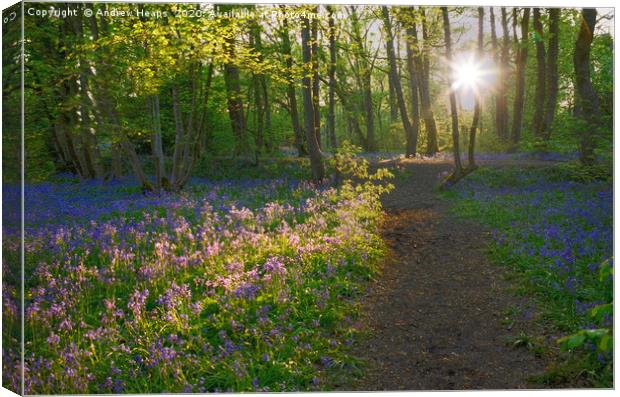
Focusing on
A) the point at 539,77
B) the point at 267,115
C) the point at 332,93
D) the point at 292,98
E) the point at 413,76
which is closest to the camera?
the point at 539,77

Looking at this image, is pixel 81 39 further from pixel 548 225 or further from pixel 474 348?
pixel 548 225

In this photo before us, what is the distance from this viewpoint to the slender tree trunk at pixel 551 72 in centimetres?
769

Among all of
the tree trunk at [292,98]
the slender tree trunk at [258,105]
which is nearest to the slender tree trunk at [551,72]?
the tree trunk at [292,98]

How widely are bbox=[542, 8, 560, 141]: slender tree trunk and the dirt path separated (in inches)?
72.3

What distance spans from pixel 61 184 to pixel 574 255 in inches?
282

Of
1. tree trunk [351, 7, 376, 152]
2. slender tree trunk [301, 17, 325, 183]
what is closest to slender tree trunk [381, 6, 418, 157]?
tree trunk [351, 7, 376, 152]

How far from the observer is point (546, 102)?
9328 millimetres

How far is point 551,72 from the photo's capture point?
10.1 meters

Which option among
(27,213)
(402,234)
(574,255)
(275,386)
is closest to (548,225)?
(574,255)

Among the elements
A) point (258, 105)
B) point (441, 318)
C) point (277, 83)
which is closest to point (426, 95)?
point (277, 83)

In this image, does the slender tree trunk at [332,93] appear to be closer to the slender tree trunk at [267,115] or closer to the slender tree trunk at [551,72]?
the slender tree trunk at [267,115]

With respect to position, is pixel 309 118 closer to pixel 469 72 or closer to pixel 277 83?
pixel 277 83

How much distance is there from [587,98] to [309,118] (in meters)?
7.74

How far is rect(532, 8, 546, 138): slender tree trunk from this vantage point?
26.7 ft
